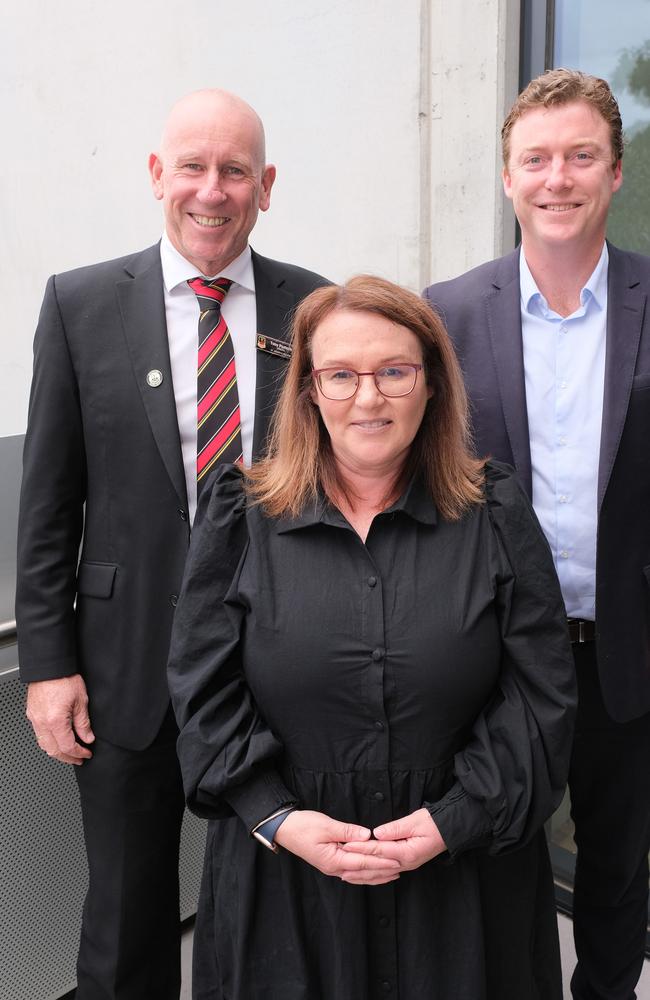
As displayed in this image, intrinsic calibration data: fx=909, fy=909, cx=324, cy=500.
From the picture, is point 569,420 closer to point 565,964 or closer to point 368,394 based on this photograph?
point 368,394

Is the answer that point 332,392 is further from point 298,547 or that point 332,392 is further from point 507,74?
point 507,74

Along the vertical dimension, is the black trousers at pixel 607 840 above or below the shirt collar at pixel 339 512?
below

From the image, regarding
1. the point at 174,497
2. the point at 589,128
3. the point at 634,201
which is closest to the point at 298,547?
the point at 174,497

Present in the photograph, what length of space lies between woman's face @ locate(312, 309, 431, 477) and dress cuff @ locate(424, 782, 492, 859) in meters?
0.57

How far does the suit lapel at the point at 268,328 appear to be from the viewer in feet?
6.14

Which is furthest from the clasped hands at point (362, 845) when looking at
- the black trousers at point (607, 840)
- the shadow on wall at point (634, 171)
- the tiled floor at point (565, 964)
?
the shadow on wall at point (634, 171)

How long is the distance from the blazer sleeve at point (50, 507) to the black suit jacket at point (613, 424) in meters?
0.85

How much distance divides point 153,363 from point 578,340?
35.3 inches

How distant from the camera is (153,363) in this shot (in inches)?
72.1

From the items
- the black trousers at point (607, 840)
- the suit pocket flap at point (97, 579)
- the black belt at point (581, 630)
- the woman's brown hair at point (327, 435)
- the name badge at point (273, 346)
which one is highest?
the name badge at point (273, 346)

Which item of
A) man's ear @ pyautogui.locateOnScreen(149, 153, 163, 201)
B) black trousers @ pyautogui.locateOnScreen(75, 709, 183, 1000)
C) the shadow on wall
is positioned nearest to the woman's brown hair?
man's ear @ pyautogui.locateOnScreen(149, 153, 163, 201)

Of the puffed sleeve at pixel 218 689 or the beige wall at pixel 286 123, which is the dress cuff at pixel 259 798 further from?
the beige wall at pixel 286 123

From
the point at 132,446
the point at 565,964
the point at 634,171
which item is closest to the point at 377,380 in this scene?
the point at 132,446

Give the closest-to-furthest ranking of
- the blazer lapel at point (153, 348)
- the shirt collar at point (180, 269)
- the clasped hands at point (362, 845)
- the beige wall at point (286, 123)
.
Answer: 1. the clasped hands at point (362, 845)
2. the blazer lapel at point (153, 348)
3. the shirt collar at point (180, 269)
4. the beige wall at point (286, 123)
